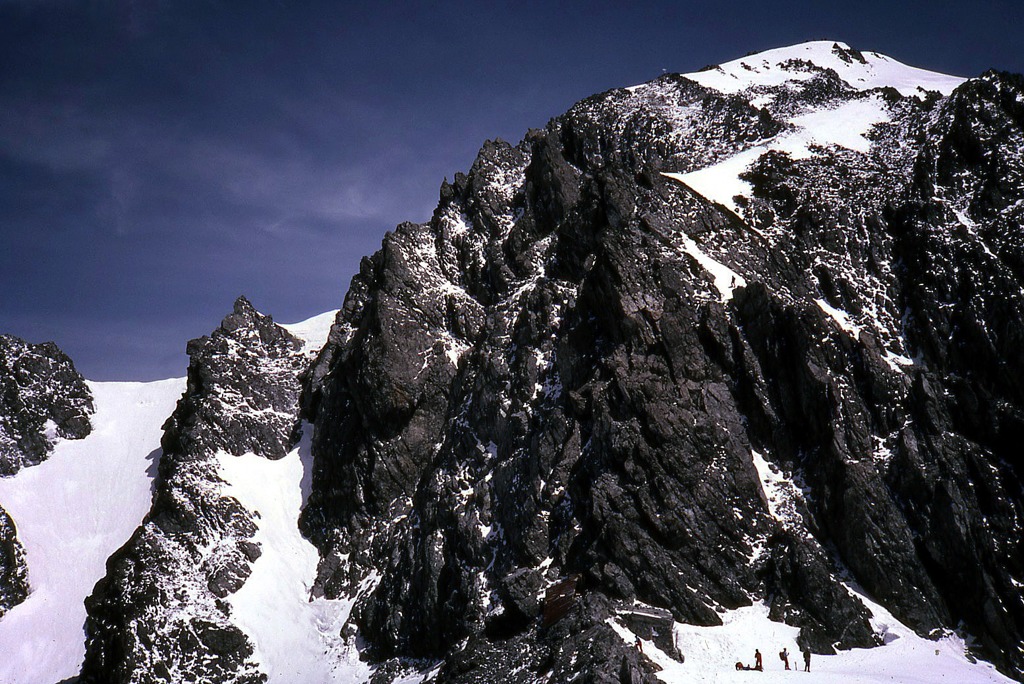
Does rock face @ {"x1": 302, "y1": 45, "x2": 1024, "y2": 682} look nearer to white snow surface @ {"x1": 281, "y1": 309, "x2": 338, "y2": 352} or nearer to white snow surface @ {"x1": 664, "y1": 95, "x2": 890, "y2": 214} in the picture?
white snow surface @ {"x1": 664, "y1": 95, "x2": 890, "y2": 214}

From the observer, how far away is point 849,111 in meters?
69.3

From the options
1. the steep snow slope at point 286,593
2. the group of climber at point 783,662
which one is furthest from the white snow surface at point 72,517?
the group of climber at point 783,662

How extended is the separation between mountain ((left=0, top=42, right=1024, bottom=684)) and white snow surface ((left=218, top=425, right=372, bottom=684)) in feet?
0.78

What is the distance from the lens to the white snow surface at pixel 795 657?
1210 inches

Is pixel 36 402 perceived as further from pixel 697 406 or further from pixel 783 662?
pixel 783 662

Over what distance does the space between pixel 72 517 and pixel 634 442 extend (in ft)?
166

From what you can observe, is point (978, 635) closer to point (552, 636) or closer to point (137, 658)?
point (552, 636)

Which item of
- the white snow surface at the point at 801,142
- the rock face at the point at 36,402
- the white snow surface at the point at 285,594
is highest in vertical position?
the white snow surface at the point at 801,142

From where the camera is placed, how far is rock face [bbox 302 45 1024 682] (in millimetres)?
37781

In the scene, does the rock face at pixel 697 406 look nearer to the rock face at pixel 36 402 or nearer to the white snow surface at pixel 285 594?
the white snow surface at pixel 285 594

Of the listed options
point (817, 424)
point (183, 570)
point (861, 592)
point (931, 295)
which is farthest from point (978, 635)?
point (183, 570)

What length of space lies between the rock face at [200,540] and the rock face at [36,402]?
1389 cm

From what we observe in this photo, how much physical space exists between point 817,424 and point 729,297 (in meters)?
10.1

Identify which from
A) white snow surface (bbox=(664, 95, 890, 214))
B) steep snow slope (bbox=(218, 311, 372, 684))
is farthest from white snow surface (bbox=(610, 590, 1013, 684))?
white snow surface (bbox=(664, 95, 890, 214))
